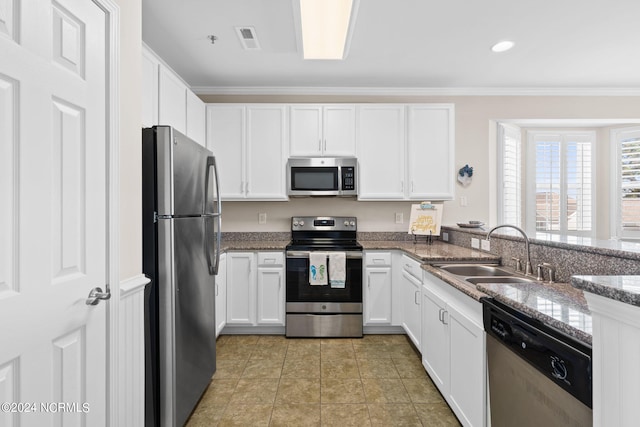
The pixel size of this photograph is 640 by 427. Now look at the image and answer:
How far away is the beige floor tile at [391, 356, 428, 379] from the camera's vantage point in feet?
7.82

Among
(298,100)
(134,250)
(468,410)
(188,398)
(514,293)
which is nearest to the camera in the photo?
(514,293)

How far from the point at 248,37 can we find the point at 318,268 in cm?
206

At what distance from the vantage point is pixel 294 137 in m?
3.35

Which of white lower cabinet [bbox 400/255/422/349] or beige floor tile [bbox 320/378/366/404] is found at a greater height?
white lower cabinet [bbox 400/255/422/349]

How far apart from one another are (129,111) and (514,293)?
188 cm

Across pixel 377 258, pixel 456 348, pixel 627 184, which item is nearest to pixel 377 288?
pixel 377 258

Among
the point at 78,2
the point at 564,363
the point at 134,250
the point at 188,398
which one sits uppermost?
the point at 78,2

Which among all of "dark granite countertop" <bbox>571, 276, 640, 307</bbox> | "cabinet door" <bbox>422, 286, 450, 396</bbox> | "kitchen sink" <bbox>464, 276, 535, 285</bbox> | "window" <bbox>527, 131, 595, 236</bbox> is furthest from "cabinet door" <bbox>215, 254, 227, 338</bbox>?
"window" <bbox>527, 131, 595, 236</bbox>

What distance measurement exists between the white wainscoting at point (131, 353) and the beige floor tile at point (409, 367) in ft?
5.80

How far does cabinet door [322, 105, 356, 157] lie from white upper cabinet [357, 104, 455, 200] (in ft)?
0.26

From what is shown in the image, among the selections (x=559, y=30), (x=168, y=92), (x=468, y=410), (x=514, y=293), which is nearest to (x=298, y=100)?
(x=168, y=92)

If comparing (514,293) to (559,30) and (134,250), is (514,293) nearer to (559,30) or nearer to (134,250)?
(134,250)

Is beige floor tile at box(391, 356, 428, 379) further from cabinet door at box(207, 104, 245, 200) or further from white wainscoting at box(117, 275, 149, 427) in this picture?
cabinet door at box(207, 104, 245, 200)

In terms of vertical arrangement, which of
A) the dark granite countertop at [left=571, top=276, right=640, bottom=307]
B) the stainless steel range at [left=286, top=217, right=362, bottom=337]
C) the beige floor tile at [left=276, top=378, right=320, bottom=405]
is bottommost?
the beige floor tile at [left=276, top=378, right=320, bottom=405]
